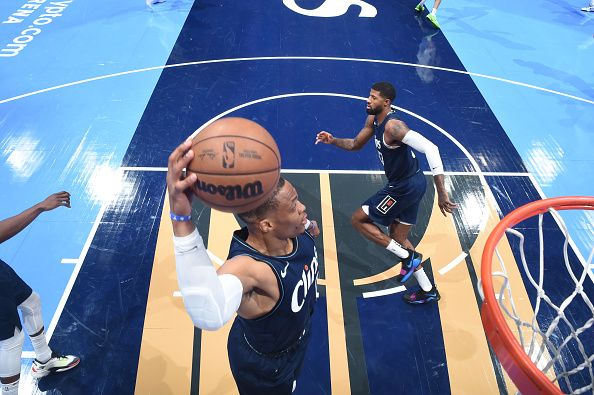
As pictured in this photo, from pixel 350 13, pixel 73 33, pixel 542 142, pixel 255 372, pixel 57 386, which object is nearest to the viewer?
pixel 255 372

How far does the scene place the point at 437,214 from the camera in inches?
224

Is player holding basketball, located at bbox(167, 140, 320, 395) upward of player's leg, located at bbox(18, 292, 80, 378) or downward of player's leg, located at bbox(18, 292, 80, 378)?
upward

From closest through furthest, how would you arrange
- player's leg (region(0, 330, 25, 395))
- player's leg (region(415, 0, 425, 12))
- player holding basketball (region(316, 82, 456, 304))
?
player's leg (region(0, 330, 25, 395)) → player holding basketball (region(316, 82, 456, 304)) → player's leg (region(415, 0, 425, 12))

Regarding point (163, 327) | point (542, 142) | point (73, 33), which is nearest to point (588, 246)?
→ point (542, 142)

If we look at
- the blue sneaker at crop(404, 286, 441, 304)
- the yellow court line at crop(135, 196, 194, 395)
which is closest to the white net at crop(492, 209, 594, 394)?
the blue sneaker at crop(404, 286, 441, 304)

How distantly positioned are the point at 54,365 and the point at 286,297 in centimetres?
281

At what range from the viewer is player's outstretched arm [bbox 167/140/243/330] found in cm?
194

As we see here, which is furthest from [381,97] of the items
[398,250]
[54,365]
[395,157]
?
[54,365]

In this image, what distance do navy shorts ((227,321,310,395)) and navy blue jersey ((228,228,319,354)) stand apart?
0.23 feet

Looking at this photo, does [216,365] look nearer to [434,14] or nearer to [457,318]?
[457,318]

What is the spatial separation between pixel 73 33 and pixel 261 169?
29.6 feet

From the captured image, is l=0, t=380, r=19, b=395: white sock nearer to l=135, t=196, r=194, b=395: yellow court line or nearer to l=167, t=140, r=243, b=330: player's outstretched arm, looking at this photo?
l=135, t=196, r=194, b=395: yellow court line

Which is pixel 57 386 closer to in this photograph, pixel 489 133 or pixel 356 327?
pixel 356 327

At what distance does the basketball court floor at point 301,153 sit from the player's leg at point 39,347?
0.38ft
